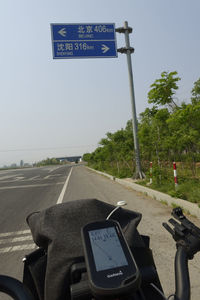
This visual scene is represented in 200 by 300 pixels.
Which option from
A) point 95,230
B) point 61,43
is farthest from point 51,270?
point 61,43

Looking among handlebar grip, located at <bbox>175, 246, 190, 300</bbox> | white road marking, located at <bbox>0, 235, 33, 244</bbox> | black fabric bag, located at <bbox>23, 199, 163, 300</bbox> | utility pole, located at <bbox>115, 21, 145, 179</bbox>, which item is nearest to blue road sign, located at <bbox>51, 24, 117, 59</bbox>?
utility pole, located at <bbox>115, 21, 145, 179</bbox>

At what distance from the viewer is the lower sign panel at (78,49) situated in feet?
40.5

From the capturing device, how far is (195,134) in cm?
678

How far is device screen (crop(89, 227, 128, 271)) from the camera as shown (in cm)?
92

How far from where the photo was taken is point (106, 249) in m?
0.97

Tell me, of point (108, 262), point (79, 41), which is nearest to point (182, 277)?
point (108, 262)

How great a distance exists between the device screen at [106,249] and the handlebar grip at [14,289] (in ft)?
1.29

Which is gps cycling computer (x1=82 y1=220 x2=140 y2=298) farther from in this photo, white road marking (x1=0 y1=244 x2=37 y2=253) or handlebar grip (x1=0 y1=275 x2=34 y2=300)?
white road marking (x1=0 y1=244 x2=37 y2=253)

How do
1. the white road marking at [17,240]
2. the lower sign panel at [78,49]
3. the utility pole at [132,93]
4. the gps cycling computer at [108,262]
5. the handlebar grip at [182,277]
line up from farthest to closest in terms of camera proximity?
the utility pole at [132,93] → the lower sign panel at [78,49] → the white road marking at [17,240] → the handlebar grip at [182,277] → the gps cycling computer at [108,262]

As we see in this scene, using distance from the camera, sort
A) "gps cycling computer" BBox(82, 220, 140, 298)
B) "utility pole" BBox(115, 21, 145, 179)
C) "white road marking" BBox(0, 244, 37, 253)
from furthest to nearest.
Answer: "utility pole" BBox(115, 21, 145, 179), "white road marking" BBox(0, 244, 37, 253), "gps cycling computer" BBox(82, 220, 140, 298)

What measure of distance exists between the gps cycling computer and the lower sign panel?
1253cm

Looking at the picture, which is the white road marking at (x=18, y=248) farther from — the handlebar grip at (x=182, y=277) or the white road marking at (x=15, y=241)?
the handlebar grip at (x=182, y=277)

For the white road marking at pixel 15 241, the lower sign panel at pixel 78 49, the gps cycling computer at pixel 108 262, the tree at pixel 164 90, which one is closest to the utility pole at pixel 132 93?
the lower sign panel at pixel 78 49

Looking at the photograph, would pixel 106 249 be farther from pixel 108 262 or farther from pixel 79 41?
pixel 79 41
